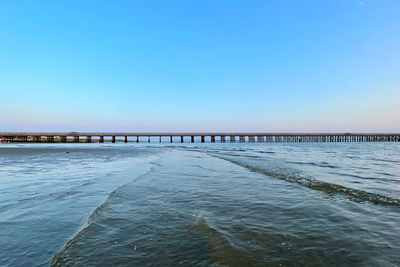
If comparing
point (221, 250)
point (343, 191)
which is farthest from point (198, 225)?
point (343, 191)

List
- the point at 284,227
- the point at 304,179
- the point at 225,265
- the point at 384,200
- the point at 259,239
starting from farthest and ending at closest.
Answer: the point at 304,179
the point at 384,200
the point at 284,227
the point at 259,239
the point at 225,265

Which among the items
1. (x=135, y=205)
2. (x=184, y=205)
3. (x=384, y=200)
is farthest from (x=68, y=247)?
(x=384, y=200)

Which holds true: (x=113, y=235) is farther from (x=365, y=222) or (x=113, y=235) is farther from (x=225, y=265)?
(x=365, y=222)

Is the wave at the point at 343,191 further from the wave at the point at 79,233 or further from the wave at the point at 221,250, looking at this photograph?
the wave at the point at 79,233

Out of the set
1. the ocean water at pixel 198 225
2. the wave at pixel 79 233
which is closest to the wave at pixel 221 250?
the ocean water at pixel 198 225

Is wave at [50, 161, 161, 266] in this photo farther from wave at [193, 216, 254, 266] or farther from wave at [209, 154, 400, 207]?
wave at [209, 154, 400, 207]

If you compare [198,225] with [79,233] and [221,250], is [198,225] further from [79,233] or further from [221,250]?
[79,233]

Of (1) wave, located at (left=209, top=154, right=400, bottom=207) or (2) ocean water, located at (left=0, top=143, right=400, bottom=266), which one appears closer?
(2) ocean water, located at (left=0, top=143, right=400, bottom=266)

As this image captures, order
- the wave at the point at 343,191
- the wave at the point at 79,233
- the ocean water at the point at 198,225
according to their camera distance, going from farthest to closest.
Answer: the wave at the point at 343,191 < the ocean water at the point at 198,225 < the wave at the point at 79,233

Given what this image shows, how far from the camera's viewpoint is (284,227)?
14.9 feet

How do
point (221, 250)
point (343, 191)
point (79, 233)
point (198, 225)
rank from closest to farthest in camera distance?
point (221, 250) → point (79, 233) → point (198, 225) → point (343, 191)

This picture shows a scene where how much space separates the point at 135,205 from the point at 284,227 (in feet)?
12.7

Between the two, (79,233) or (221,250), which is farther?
(79,233)

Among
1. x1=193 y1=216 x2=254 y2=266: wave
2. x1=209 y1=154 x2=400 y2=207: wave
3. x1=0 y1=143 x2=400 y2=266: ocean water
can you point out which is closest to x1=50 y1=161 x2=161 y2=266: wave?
x1=0 y1=143 x2=400 y2=266: ocean water
